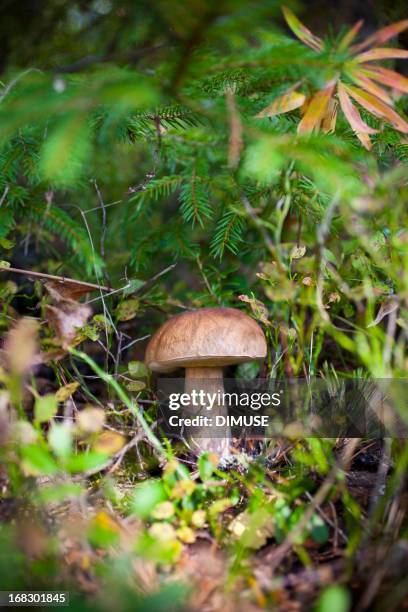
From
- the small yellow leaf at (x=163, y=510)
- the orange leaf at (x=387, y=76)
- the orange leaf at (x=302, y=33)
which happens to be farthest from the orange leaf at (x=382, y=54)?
the small yellow leaf at (x=163, y=510)

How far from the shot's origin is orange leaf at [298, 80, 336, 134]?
132 cm

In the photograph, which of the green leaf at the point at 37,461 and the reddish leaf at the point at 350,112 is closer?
the green leaf at the point at 37,461

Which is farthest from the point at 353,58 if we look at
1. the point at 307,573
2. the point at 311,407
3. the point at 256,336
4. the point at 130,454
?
the point at 130,454

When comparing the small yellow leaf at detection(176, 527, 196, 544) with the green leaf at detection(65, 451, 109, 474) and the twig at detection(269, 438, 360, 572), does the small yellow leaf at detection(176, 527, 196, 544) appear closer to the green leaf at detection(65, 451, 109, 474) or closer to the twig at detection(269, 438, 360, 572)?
the twig at detection(269, 438, 360, 572)

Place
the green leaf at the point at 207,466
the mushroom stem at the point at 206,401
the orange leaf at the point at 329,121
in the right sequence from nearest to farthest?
the green leaf at the point at 207,466 → the orange leaf at the point at 329,121 → the mushroom stem at the point at 206,401

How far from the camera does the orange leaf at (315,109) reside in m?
1.32

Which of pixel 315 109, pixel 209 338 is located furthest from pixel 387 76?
pixel 209 338

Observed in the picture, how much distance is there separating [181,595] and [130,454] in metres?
0.95

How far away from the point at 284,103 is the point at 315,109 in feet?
0.29

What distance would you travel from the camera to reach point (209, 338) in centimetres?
160

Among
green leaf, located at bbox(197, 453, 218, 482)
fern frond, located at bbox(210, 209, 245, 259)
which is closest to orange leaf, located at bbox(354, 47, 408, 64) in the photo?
fern frond, located at bbox(210, 209, 245, 259)

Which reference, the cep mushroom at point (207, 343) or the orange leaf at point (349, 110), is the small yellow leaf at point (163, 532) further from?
the orange leaf at point (349, 110)

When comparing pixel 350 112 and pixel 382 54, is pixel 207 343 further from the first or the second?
pixel 382 54

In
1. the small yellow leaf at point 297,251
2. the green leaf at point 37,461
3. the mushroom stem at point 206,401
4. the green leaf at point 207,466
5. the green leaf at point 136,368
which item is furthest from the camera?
the mushroom stem at point 206,401
